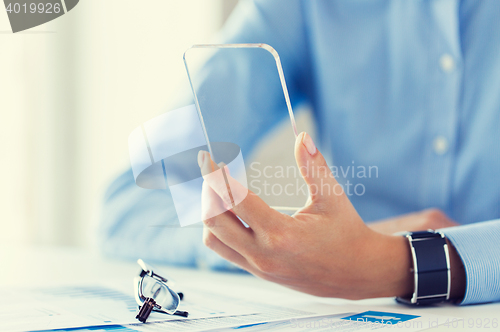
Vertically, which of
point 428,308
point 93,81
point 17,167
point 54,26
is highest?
point 54,26

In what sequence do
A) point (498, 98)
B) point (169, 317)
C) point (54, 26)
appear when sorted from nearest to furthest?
point (169, 317) < point (498, 98) < point (54, 26)

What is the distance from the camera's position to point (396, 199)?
0.82 m

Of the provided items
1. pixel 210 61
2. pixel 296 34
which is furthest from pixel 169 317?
pixel 296 34

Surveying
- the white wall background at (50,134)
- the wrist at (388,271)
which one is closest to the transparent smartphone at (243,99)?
the wrist at (388,271)

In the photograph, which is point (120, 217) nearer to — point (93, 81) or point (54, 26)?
point (93, 81)

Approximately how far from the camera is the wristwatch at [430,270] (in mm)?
412

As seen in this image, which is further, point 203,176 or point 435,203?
point 435,203

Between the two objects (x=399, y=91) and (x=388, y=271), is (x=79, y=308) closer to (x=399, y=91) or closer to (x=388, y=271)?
(x=388, y=271)

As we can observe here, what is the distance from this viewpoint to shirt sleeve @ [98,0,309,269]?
40 centimetres

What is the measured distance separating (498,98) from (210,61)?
2.02 ft

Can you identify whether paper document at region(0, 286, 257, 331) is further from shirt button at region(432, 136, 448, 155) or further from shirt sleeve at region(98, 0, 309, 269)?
shirt button at region(432, 136, 448, 155)

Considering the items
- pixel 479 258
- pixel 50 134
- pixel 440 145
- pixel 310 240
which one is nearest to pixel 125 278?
pixel 310 240

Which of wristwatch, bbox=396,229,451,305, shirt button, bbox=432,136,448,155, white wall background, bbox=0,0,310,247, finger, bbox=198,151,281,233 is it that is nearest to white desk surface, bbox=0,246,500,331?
wristwatch, bbox=396,229,451,305

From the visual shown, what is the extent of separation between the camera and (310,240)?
0.39 metres
